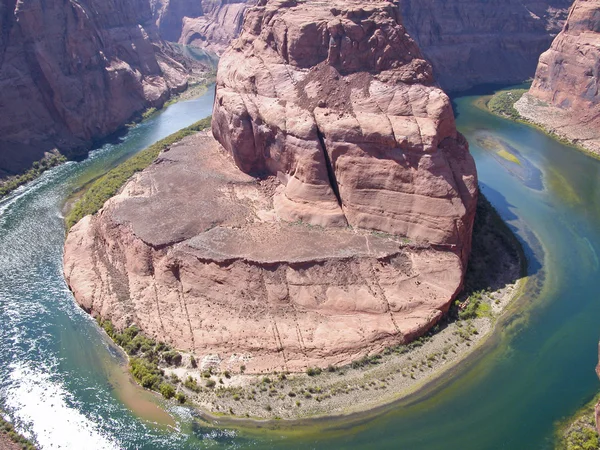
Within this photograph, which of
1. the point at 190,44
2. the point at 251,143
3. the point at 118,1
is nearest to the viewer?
the point at 251,143

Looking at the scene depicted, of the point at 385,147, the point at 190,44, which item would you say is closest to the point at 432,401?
the point at 385,147

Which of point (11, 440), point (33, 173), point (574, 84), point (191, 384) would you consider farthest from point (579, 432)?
point (574, 84)

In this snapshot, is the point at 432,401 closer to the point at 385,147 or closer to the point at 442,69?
the point at 385,147

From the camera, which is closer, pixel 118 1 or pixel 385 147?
pixel 385 147

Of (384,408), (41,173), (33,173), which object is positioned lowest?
(384,408)

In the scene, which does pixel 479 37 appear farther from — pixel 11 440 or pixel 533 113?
pixel 11 440

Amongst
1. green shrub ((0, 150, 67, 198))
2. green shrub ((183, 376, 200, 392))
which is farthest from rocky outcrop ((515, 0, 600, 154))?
green shrub ((0, 150, 67, 198))
